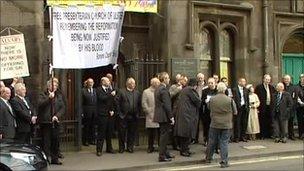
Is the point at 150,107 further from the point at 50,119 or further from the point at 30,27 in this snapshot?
the point at 30,27

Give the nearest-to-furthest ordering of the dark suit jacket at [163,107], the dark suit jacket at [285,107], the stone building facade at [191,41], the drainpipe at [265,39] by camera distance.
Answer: the dark suit jacket at [163,107] < the stone building facade at [191,41] < the dark suit jacket at [285,107] < the drainpipe at [265,39]

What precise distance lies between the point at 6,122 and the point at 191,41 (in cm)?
716

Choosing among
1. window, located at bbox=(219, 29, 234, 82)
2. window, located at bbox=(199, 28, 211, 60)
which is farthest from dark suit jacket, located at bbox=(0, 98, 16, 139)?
window, located at bbox=(219, 29, 234, 82)

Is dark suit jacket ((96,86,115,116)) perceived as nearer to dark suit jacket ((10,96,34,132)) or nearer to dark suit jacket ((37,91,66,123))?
dark suit jacket ((37,91,66,123))

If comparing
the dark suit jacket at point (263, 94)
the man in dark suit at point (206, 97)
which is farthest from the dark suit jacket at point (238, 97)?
→ the man in dark suit at point (206, 97)

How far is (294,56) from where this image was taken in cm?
2086

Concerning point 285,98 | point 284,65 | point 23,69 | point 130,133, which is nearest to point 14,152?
point 23,69

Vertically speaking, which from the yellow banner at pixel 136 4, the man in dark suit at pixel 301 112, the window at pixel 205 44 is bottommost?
the man in dark suit at pixel 301 112

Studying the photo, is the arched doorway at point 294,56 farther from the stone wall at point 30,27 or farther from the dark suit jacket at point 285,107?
the stone wall at point 30,27

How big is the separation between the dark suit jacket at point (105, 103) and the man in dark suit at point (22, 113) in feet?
7.38

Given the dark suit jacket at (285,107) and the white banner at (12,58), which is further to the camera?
the dark suit jacket at (285,107)

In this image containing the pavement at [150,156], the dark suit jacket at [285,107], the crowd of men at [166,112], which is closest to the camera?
the pavement at [150,156]

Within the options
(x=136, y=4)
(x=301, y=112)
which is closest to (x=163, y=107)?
(x=136, y=4)

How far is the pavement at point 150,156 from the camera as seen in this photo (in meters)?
13.0
